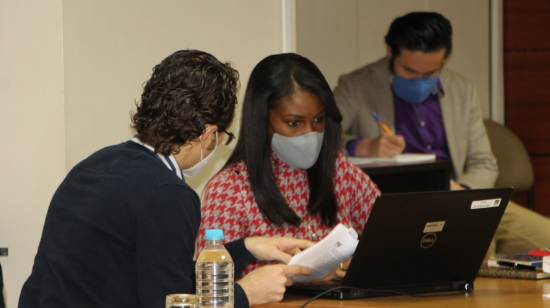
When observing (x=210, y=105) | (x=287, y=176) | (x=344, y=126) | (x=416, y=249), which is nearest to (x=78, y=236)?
(x=210, y=105)

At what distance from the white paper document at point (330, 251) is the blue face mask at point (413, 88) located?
2017 mm

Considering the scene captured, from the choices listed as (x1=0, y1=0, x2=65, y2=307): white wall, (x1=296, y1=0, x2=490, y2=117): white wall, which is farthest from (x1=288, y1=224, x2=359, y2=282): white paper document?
(x1=296, y1=0, x2=490, y2=117): white wall

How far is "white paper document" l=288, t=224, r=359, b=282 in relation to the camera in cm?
175

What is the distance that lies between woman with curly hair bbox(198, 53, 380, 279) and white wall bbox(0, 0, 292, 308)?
48 cm

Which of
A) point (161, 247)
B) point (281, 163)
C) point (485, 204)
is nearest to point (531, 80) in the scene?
point (281, 163)

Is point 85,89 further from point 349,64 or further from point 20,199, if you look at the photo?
point 349,64

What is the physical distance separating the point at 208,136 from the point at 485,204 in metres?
0.70

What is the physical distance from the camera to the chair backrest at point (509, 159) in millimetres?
4289

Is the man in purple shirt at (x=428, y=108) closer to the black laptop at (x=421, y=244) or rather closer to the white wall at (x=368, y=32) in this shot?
the white wall at (x=368, y=32)

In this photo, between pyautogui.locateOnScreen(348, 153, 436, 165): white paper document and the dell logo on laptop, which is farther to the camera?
pyautogui.locateOnScreen(348, 153, 436, 165): white paper document

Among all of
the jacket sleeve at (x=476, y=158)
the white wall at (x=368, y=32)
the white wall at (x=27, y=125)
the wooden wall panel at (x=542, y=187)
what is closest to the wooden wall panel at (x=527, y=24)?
the white wall at (x=368, y=32)

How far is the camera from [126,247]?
1.54m

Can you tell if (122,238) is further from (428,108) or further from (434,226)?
(428,108)

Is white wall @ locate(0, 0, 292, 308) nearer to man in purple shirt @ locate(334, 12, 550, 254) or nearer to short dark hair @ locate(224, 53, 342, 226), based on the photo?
short dark hair @ locate(224, 53, 342, 226)
